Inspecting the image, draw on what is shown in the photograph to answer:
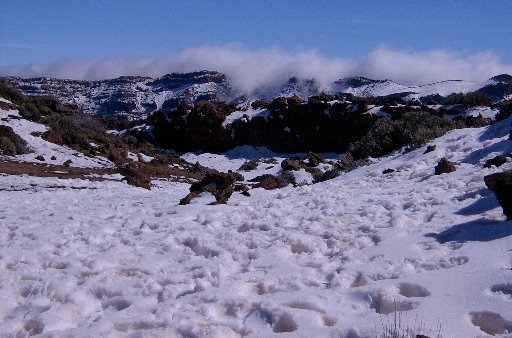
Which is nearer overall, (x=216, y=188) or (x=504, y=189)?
A: (x=504, y=189)

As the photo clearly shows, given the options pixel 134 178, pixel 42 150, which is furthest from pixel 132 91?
pixel 134 178

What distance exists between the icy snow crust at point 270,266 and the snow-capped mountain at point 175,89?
49.1 meters

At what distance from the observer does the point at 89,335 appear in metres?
3.91

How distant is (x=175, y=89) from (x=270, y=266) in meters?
87.3

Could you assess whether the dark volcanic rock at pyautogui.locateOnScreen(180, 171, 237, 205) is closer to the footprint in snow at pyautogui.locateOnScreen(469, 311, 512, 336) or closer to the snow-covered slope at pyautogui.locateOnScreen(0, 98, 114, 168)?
the footprint in snow at pyautogui.locateOnScreen(469, 311, 512, 336)

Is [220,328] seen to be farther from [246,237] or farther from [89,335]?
[246,237]

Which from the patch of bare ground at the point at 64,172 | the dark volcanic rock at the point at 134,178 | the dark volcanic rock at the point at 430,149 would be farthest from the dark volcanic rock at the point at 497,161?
the patch of bare ground at the point at 64,172

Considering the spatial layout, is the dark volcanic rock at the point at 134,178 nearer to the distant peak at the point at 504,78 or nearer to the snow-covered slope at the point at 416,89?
the snow-covered slope at the point at 416,89

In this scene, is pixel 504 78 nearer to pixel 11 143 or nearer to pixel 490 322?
pixel 11 143

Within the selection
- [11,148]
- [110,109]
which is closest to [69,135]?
[11,148]

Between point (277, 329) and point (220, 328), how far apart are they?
40 cm

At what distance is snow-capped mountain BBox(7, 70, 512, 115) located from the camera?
6303 centimetres

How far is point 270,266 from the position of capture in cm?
527

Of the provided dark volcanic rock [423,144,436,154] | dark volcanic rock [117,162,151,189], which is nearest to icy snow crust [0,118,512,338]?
dark volcanic rock [423,144,436,154]
